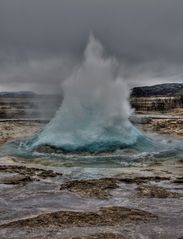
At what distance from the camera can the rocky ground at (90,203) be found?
8750mm

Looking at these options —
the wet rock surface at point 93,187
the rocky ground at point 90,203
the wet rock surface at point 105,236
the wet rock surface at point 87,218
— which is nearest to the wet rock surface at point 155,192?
the rocky ground at point 90,203

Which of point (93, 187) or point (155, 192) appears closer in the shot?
point (155, 192)

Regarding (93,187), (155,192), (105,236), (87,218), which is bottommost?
(105,236)

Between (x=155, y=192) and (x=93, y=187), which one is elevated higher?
(x=93, y=187)

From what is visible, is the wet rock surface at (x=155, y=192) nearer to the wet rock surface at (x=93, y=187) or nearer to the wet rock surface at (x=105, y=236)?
the wet rock surface at (x=93, y=187)

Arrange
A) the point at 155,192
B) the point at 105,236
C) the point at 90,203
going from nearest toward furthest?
the point at 105,236 < the point at 90,203 < the point at 155,192

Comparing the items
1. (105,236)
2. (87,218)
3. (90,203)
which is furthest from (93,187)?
(105,236)

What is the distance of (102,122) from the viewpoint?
24.5m

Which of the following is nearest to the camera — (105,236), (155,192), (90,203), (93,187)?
(105,236)

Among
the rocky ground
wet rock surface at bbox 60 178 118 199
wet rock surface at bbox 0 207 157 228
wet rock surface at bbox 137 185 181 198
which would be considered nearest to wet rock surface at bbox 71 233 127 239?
the rocky ground

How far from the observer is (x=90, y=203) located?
36.2ft

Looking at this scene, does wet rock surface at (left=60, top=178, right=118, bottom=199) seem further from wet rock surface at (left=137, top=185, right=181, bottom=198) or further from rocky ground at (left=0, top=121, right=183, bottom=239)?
wet rock surface at (left=137, top=185, right=181, bottom=198)

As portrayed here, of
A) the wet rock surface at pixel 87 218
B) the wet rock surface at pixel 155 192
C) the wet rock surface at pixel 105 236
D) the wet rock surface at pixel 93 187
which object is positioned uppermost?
the wet rock surface at pixel 93 187

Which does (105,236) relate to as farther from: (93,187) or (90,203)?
(93,187)
